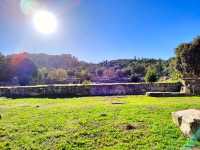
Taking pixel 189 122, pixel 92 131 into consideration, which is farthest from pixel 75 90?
pixel 189 122

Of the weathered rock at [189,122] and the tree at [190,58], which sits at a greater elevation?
the tree at [190,58]

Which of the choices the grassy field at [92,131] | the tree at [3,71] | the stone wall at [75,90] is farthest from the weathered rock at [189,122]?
the tree at [3,71]

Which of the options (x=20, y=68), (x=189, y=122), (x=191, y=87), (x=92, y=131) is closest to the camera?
(x=189, y=122)

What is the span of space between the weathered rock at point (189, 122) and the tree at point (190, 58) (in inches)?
1146

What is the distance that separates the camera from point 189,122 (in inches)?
332

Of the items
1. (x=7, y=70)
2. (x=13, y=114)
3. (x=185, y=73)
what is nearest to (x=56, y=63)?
(x=7, y=70)

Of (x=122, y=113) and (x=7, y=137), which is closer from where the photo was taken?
(x=7, y=137)

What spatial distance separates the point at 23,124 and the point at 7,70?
49.0m

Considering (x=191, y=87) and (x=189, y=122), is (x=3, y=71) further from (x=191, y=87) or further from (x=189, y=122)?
Answer: (x=189, y=122)

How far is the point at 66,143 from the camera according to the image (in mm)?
7988

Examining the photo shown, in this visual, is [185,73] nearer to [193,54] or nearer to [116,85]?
[193,54]

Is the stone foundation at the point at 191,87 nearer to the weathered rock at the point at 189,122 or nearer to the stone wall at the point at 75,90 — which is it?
the stone wall at the point at 75,90

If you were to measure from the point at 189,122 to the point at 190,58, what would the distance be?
101 ft

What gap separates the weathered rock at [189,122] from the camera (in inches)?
324
